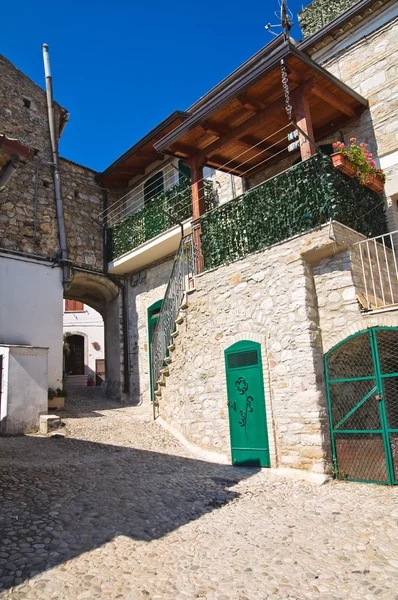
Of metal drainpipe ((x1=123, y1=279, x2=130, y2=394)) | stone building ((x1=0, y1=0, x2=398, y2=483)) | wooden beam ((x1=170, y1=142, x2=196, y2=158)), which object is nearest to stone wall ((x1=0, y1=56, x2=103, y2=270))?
metal drainpipe ((x1=123, y1=279, x2=130, y2=394))

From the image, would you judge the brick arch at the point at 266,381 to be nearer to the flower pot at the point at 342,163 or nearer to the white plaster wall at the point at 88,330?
the flower pot at the point at 342,163

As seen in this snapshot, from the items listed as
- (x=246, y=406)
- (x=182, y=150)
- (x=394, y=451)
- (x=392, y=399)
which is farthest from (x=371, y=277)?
(x=182, y=150)

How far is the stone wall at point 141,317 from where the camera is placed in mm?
12523

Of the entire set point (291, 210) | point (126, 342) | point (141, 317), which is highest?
point (291, 210)

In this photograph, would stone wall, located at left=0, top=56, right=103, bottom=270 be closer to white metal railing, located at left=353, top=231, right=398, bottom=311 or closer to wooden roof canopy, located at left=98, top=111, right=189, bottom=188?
wooden roof canopy, located at left=98, top=111, right=189, bottom=188

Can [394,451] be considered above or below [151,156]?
below

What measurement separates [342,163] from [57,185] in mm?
8855

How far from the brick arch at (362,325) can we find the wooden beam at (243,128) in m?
4.27

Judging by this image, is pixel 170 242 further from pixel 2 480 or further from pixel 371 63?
pixel 2 480

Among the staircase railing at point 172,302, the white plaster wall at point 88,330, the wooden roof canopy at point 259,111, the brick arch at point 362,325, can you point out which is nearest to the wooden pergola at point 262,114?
the wooden roof canopy at point 259,111

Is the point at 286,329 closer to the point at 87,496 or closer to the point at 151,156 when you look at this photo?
the point at 87,496

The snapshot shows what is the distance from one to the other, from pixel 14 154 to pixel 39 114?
9.79 m

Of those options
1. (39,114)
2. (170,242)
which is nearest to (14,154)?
(170,242)

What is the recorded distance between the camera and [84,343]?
24.1 m
